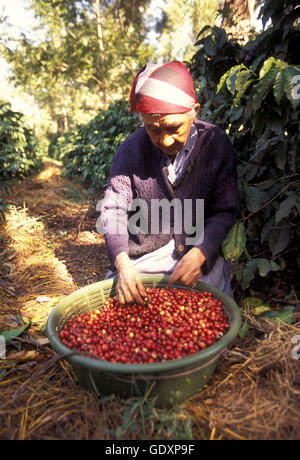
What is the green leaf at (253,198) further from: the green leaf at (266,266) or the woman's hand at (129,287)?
the woman's hand at (129,287)

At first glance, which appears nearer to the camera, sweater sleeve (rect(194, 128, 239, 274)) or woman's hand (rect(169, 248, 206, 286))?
woman's hand (rect(169, 248, 206, 286))

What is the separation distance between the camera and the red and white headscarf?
1.51m

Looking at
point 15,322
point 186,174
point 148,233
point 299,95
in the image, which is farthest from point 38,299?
point 299,95

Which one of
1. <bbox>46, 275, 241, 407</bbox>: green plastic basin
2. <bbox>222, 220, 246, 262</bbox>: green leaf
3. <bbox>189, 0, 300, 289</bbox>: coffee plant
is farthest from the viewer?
<bbox>222, 220, 246, 262</bbox>: green leaf

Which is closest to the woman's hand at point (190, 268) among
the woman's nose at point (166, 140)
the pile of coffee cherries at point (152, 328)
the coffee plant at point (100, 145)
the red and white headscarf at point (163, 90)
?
the pile of coffee cherries at point (152, 328)

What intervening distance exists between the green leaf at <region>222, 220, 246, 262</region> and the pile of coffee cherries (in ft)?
0.87

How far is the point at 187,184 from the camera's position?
1827mm

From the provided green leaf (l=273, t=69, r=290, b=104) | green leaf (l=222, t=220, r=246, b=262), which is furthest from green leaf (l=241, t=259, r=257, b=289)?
green leaf (l=273, t=69, r=290, b=104)

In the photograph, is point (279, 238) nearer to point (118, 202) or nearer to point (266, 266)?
point (266, 266)

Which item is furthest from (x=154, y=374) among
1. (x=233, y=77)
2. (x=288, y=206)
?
(x=233, y=77)

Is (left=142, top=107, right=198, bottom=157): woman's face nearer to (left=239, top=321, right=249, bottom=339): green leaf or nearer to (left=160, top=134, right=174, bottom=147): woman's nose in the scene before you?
(left=160, top=134, right=174, bottom=147): woman's nose

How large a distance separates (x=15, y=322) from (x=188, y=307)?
1194 millimetres

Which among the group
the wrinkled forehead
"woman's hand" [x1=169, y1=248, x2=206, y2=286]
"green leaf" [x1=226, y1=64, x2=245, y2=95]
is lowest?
"woman's hand" [x1=169, y1=248, x2=206, y2=286]

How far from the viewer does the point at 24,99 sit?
31.3 metres
